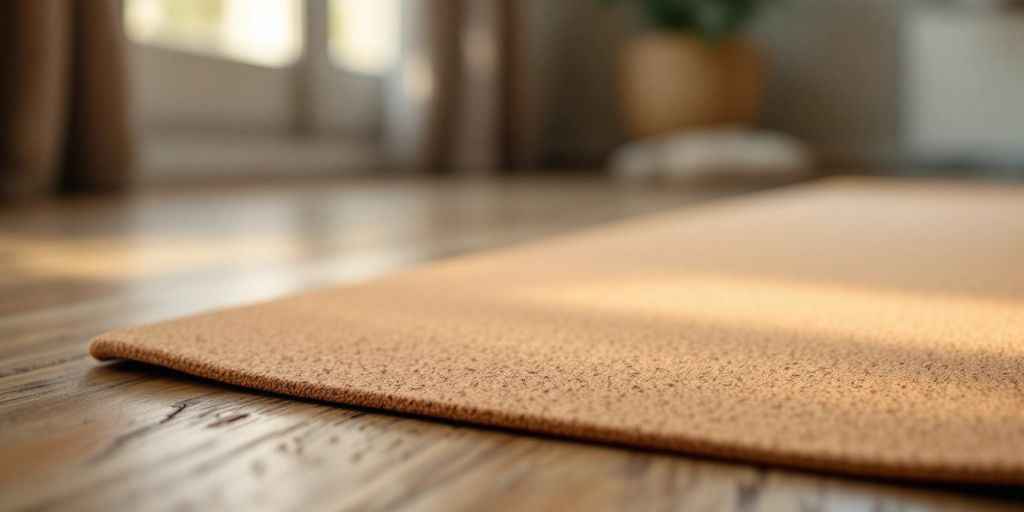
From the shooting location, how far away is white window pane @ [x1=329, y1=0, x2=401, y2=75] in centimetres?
312

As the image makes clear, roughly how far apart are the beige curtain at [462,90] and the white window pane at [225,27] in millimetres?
395

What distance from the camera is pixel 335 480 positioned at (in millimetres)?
382

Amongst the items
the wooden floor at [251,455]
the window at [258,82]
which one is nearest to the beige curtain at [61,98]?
the window at [258,82]

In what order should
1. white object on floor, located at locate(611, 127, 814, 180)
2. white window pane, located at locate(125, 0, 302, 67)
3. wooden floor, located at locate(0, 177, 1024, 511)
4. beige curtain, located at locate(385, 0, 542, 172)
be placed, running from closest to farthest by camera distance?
wooden floor, located at locate(0, 177, 1024, 511) < white window pane, located at locate(125, 0, 302, 67) < white object on floor, located at locate(611, 127, 814, 180) < beige curtain, located at locate(385, 0, 542, 172)

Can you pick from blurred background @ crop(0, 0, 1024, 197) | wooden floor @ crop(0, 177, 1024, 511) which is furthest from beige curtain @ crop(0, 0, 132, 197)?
wooden floor @ crop(0, 177, 1024, 511)

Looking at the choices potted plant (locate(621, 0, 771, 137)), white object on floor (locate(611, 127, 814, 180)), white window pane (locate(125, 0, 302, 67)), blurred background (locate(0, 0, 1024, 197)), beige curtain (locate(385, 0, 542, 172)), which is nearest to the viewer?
blurred background (locate(0, 0, 1024, 197))

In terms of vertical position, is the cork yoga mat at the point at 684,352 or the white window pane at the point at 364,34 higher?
the white window pane at the point at 364,34

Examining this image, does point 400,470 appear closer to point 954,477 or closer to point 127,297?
point 954,477

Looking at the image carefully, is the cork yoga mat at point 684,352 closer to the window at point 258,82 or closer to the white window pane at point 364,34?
the window at point 258,82

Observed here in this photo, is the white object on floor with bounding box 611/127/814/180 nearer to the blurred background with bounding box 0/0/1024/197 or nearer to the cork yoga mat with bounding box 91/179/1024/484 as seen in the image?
the blurred background with bounding box 0/0/1024/197

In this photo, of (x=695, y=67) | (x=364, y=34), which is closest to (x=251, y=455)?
(x=364, y=34)

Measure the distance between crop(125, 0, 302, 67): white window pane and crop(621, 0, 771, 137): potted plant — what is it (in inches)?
52.4

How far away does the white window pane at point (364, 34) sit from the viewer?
312cm

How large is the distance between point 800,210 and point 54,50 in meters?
1.25
